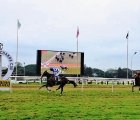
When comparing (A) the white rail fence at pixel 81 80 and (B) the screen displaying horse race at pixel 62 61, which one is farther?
(B) the screen displaying horse race at pixel 62 61

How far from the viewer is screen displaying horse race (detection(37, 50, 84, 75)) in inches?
2051

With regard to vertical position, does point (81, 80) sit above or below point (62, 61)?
below

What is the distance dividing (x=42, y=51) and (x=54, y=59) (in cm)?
236

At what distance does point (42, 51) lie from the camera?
52.5m

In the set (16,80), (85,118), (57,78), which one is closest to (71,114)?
(85,118)

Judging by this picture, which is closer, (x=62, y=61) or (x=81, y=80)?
(x=81, y=80)

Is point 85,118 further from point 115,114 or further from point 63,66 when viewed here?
point 63,66

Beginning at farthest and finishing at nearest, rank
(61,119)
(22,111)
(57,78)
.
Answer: (57,78) < (22,111) < (61,119)

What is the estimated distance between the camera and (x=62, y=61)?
53656mm

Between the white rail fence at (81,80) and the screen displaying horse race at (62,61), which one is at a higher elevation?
the screen displaying horse race at (62,61)

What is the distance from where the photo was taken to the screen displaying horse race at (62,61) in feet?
171

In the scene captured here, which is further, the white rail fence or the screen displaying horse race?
the screen displaying horse race

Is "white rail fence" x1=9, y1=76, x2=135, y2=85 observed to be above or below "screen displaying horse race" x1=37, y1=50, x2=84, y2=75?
below

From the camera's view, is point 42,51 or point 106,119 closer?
point 106,119
